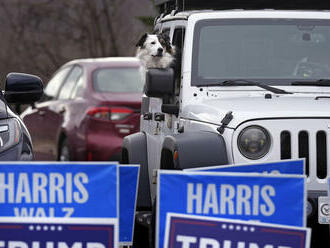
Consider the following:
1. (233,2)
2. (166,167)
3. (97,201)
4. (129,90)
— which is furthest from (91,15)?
(97,201)

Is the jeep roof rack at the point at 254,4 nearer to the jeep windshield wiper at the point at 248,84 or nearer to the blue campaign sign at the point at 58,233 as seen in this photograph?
the jeep windshield wiper at the point at 248,84

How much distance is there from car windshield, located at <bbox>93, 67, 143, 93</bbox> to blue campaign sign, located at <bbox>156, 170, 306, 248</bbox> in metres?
9.28

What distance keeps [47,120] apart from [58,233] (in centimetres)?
1144

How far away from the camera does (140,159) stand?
439 inches

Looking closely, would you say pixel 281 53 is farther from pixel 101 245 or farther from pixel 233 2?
pixel 101 245

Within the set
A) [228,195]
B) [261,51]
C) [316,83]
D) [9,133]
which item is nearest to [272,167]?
[228,195]

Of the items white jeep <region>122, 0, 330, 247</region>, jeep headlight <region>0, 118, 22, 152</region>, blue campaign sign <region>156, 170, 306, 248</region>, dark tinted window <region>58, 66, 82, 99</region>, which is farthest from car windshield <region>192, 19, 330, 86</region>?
dark tinted window <region>58, 66, 82, 99</region>

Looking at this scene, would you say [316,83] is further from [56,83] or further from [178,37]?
[56,83]

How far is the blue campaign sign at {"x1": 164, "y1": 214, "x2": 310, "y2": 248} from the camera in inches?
256

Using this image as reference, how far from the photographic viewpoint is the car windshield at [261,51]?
10.0 m

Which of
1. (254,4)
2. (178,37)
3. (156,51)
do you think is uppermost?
(254,4)

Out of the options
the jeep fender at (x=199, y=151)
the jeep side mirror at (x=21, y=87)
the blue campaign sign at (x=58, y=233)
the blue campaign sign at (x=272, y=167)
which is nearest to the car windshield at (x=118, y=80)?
the jeep side mirror at (x=21, y=87)

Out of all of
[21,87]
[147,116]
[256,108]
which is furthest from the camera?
[147,116]

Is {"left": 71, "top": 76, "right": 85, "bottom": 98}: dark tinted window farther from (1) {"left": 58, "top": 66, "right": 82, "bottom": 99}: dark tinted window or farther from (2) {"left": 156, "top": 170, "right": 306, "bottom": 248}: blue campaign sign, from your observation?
(2) {"left": 156, "top": 170, "right": 306, "bottom": 248}: blue campaign sign
